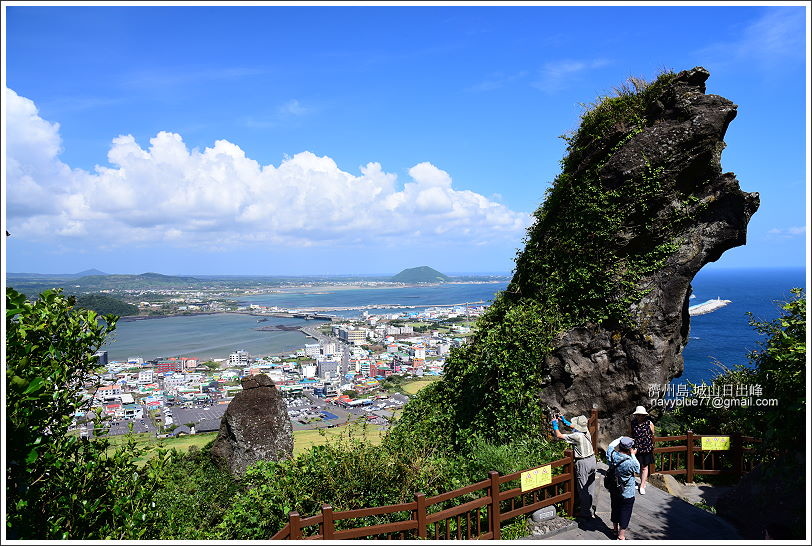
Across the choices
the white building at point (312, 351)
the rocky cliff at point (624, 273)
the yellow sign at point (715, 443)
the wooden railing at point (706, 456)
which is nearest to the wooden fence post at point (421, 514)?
the rocky cliff at point (624, 273)

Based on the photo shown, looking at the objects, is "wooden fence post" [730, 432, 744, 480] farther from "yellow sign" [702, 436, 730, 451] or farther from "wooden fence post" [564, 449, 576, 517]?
"wooden fence post" [564, 449, 576, 517]

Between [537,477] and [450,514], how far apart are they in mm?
1467

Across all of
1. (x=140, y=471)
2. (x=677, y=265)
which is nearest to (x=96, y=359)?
(x=140, y=471)


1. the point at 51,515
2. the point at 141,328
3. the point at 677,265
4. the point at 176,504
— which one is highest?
the point at 677,265

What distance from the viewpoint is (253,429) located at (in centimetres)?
1391

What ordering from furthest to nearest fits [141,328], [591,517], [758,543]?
[141,328] → [591,517] → [758,543]

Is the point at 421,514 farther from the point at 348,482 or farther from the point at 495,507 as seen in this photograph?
the point at 348,482

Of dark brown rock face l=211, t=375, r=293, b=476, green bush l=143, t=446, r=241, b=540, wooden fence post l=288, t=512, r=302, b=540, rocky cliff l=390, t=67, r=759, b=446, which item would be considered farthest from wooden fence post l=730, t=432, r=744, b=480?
dark brown rock face l=211, t=375, r=293, b=476

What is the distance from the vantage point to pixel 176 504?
946cm

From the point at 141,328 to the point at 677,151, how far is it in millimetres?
111022

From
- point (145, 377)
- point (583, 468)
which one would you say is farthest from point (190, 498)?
point (145, 377)

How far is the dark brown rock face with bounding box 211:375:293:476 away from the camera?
1375 cm

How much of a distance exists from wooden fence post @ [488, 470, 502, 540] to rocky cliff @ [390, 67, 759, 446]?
9.12ft

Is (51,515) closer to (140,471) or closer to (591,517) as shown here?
(140,471)
